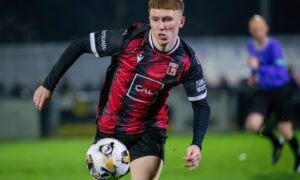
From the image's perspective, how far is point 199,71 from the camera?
5.96 metres

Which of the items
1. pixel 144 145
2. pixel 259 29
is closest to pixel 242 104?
pixel 259 29

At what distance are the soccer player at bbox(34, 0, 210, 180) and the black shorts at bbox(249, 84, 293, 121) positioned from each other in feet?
16.1

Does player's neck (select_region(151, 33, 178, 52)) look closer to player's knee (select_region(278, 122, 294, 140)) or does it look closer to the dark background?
player's knee (select_region(278, 122, 294, 140))

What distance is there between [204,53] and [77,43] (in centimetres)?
1707

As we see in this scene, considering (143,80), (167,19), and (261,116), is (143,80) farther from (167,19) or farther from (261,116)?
(261,116)

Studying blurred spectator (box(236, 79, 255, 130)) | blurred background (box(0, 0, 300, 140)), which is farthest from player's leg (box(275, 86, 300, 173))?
blurred spectator (box(236, 79, 255, 130))

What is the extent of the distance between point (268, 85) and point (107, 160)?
18.3 feet

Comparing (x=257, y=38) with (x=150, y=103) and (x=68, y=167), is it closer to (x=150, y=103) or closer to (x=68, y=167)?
(x=68, y=167)

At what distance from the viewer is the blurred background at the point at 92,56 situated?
19.7 meters

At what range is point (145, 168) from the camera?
6.01m

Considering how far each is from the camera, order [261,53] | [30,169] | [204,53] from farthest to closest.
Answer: [204,53], [30,169], [261,53]

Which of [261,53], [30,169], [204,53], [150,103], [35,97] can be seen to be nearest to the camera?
[35,97]

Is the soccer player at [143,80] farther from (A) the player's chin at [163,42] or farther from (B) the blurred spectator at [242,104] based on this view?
(B) the blurred spectator at [242,104]

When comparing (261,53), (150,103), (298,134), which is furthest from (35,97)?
(298,134)
